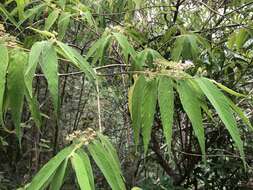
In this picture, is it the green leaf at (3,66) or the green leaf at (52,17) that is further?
the green leaf at (52,17)

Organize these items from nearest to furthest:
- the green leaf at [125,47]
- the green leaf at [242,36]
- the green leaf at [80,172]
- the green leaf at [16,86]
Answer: the green leaf at [80,172] < the green leaf at [16,86] < the green leaf at [125,47] < the green leaf at [242,36]

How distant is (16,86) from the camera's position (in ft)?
2.59

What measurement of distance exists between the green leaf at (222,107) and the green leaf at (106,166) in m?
0.21

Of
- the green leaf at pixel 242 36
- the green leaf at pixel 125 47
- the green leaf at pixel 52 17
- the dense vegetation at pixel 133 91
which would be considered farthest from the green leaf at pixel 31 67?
the green leaf at pixel 242 36

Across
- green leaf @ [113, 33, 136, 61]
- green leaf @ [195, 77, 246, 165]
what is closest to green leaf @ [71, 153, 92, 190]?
green leaf @ [195, 77, 246, 165]

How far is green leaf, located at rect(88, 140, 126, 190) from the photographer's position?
29.0 inches

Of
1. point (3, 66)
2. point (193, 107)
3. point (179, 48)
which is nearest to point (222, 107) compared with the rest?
point (193, 107)

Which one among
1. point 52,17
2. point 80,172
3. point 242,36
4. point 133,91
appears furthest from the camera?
point 242,36

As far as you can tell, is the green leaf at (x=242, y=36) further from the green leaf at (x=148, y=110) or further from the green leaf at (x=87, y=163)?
the green leaf at (x=87, y=163)

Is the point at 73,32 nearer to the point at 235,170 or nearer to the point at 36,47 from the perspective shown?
the point at 235,170

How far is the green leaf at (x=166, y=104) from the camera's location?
779 millimetres

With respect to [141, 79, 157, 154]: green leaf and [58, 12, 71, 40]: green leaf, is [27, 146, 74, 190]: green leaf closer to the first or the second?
[141, 79, 157, 154]: green leaf

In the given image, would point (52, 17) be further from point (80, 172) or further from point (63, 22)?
point (80, 172)

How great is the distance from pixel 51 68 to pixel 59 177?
191 millimetres
